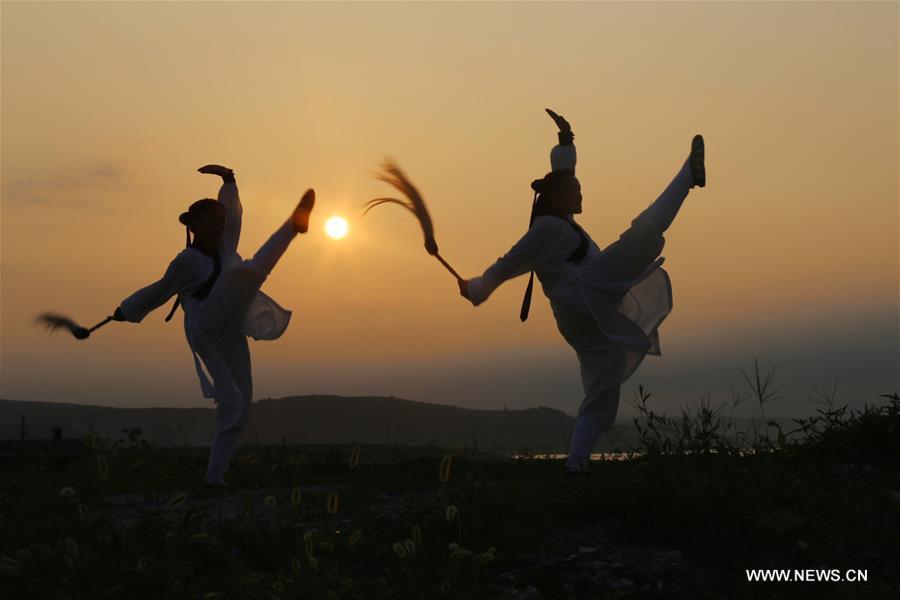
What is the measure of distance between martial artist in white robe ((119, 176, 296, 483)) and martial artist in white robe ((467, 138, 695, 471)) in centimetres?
208

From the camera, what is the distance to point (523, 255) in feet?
29.7

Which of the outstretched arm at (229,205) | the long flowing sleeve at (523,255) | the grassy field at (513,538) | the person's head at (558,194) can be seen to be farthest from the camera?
the outstretched arm at (229,205)

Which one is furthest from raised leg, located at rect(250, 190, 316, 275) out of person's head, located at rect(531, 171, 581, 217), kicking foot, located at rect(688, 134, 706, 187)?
kicking foot, located at rect(688, 134, 706, 187)

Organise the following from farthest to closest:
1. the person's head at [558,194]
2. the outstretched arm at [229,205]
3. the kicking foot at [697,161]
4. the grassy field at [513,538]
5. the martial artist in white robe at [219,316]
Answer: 1. the outstretched arm at [229,205]
2. the martial artist in white robe at [219,316]
3. the person's head at [558,194]
4. the kicking foot at [697,161]
5. the grassy field at [513,538]

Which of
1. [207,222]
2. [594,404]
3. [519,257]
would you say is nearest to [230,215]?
[207,222]

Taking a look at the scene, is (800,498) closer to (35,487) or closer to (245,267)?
(245,267)

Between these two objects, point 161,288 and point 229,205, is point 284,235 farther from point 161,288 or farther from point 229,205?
point 161,288

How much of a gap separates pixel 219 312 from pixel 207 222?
0.86 meters

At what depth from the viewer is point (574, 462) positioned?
899cm

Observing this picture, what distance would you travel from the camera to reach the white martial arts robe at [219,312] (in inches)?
377

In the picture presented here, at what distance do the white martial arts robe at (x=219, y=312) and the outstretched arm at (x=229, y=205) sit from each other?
14 centimetres

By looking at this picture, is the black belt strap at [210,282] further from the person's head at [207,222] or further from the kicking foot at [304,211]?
the kicking foot at [304,211]
